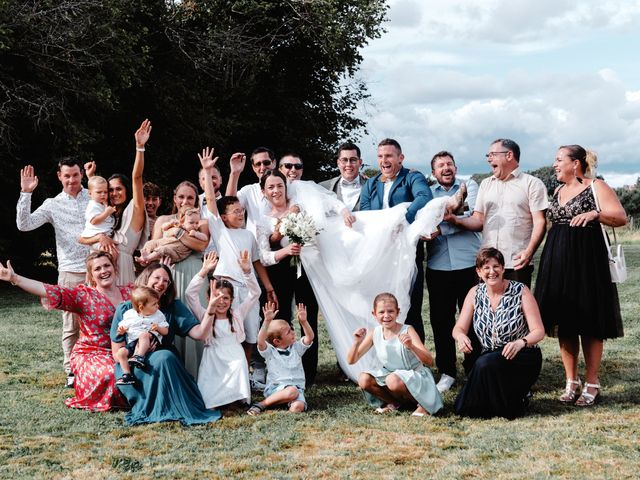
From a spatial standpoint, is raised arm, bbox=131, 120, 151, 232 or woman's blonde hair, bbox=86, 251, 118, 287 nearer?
woman's blonde hair, bbox=86, 251, 118, 287

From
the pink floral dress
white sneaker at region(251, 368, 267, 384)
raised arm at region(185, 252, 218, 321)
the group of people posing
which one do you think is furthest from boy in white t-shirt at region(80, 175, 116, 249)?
white sneaker at region(251, 368, 267, 384)

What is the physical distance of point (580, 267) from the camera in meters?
6.53

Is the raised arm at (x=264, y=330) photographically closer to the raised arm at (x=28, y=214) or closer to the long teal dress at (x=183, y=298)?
the long teal dress at (x=183, y=298)

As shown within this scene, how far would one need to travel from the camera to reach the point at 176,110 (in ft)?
65.2

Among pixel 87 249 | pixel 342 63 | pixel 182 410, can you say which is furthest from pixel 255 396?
pixel 342 63

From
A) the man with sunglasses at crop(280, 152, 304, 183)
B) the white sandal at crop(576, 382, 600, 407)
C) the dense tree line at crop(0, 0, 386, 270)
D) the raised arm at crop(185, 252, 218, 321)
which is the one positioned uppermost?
the dense tree line at crop(0, 0, 386, 270)

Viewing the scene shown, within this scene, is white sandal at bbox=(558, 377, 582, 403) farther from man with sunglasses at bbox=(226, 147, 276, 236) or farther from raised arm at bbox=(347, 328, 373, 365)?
man with sunglasses at bbox=(226, 147, 276, 236)

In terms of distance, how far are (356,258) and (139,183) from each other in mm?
2146

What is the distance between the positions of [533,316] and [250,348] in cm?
259

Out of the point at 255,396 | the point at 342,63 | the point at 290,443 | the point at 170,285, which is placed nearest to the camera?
the point at 290,443

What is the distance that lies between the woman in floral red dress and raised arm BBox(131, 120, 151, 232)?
0.60 metres

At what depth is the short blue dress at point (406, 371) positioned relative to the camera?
20.7 ft

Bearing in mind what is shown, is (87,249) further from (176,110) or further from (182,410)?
(176,110)

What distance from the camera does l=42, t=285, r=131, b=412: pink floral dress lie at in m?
6.68
